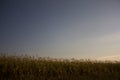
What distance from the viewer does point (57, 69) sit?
1101 cm

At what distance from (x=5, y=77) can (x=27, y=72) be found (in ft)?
3.56

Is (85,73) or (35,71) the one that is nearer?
(35,71)

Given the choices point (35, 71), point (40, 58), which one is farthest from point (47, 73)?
point (40, 58)

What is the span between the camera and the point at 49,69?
35.5 feet

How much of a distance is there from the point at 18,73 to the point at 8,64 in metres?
0.54

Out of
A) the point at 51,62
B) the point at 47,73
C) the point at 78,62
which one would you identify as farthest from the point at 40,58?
the point at 78,62

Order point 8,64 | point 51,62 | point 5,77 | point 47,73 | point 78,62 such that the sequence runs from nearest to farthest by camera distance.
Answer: point 5,77, point 8,64, point 47,73, point 51,62, point 78,62

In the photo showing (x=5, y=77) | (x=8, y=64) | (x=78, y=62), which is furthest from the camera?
(x=78, y=62)

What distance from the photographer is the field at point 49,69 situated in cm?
944

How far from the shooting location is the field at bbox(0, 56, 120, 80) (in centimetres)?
944

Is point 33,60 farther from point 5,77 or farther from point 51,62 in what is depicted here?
point 5,77

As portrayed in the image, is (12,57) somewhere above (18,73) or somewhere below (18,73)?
above

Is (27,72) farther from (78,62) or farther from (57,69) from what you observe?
(78,62)

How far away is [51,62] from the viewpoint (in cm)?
1154
